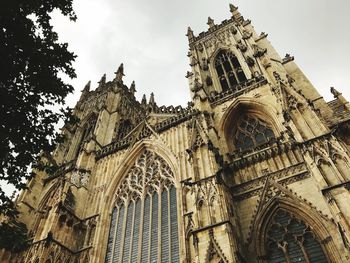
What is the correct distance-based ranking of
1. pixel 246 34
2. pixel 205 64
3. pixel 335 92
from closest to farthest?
1. pixel 335 92
2. pixel 246 34
3. pixel 205 64

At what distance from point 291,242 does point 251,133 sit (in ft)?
18.9

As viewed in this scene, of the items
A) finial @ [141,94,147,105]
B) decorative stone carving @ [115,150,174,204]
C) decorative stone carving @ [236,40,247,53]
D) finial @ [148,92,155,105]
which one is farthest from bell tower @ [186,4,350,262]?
finial @ [141,94,147,105]

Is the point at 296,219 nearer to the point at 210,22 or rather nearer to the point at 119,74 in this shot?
the point at 210,22

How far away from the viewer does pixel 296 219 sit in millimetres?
9727

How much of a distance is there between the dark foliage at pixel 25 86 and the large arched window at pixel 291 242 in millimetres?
7194

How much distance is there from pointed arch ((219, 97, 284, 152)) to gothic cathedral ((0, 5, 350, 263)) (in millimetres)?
52

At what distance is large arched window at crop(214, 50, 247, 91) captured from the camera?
1845cm

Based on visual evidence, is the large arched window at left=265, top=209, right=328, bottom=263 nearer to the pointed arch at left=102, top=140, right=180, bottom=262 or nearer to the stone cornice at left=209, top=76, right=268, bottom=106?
the pointed arch at left=102, top=140, right=180, bottom=262

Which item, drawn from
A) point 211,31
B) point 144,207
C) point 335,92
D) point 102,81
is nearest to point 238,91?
point 335,92

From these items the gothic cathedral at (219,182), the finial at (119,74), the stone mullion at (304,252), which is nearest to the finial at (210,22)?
the gothic cathedral at (219,182)

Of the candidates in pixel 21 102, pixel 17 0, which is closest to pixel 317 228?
pixel 21 102

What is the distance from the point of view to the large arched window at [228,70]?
1845 centimetres

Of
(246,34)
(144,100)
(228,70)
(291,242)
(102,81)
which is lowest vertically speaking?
(291,242)

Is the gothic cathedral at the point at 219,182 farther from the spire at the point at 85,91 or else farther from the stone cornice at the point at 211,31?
the spire at the point at 85,91
